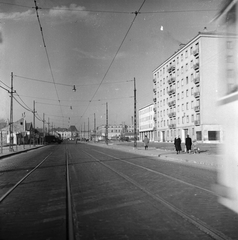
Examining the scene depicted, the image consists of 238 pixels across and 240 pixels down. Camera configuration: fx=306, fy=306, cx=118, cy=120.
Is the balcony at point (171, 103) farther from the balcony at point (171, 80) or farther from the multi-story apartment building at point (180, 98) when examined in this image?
the balcony at point (171, 80)

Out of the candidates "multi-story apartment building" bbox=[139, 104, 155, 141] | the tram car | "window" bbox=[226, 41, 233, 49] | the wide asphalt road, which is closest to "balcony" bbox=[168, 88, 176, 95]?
"multi-story apartment building" bbox=[139, 104, 155, 141]

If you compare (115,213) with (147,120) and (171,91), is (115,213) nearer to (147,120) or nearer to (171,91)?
(171,91)

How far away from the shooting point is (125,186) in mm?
9016

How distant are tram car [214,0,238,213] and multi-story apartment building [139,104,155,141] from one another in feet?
272

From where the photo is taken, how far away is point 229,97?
19.2 ft

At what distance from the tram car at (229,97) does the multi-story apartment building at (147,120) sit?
8300cm

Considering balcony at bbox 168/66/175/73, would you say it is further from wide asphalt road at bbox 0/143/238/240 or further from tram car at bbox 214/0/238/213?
tram car at bbox 214/0/238/213

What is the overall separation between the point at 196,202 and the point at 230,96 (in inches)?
98.0

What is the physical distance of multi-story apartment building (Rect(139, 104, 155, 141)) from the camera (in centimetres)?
9151

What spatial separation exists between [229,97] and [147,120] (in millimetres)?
91409

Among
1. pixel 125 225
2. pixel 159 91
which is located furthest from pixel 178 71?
pixel 125 225

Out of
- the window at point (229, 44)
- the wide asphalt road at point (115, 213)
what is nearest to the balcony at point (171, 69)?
the wide asphalt road at point (115, 213)

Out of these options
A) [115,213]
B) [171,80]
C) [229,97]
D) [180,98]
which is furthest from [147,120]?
[115,213]

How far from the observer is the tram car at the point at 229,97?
5590mm
